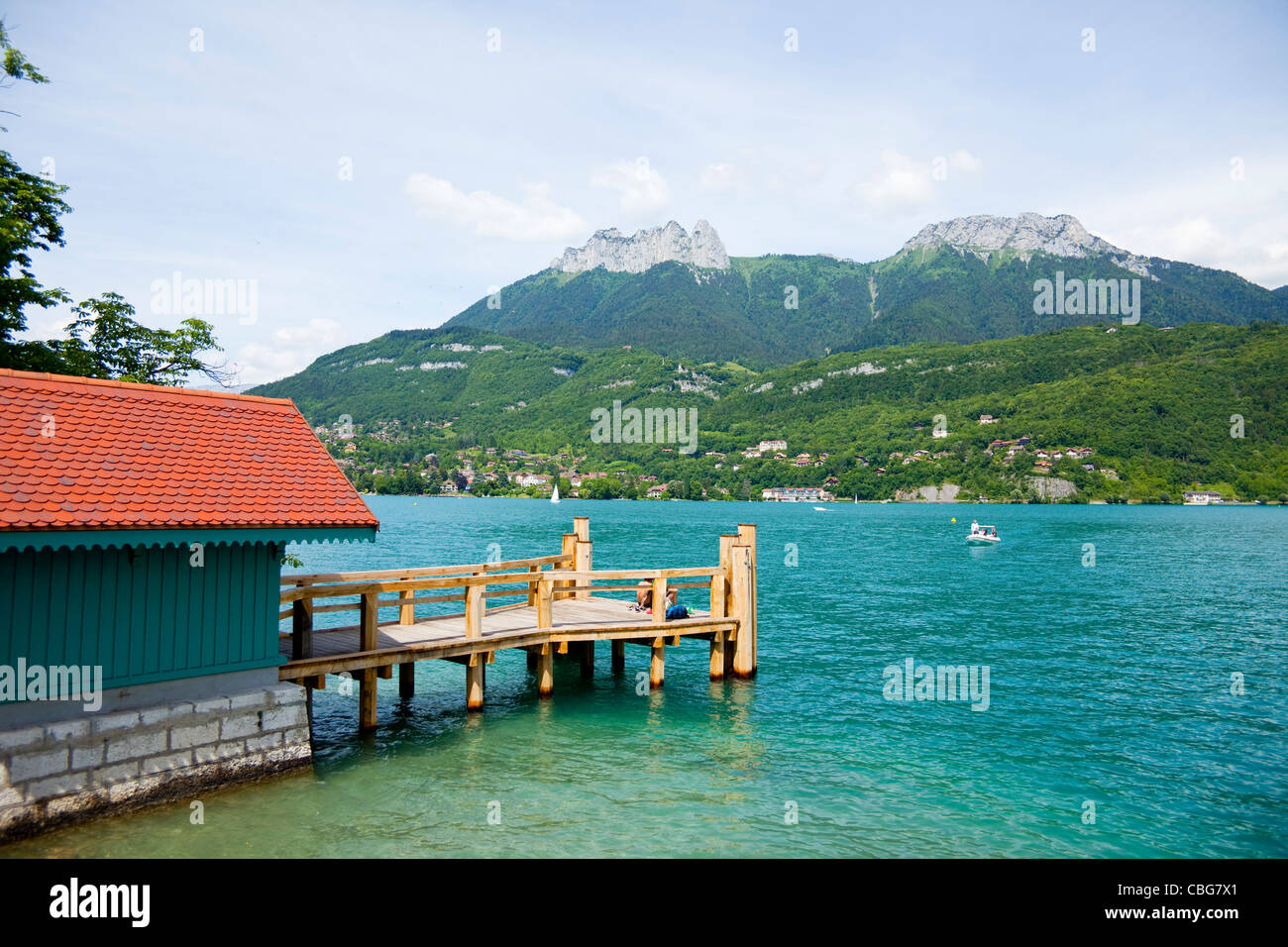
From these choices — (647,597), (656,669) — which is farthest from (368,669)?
(647,597)

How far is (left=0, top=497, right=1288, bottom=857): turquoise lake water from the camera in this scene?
10.6 m

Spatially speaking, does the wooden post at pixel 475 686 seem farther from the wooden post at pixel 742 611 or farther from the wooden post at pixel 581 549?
the wooden post at pixel 742 611

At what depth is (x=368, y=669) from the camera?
13.9 meters

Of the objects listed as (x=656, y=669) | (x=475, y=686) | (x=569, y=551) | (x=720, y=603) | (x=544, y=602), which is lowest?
(x=656, y=669)

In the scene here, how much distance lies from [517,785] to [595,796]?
1277mm

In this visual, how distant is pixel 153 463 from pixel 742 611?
13.0 metres

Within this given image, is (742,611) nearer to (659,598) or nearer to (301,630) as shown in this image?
(659,598)

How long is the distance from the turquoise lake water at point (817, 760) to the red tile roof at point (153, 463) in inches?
147

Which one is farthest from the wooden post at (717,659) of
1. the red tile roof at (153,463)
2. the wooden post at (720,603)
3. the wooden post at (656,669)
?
the red tile roof at (153,463)

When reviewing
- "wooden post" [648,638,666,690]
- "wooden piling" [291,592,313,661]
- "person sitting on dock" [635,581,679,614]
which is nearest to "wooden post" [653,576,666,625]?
"person sitting on dock" [635,581,679,614]

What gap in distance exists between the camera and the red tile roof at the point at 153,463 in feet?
30.0

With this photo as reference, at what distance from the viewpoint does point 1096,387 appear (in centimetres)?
17575

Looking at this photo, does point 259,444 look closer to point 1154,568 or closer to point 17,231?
point 17,231
